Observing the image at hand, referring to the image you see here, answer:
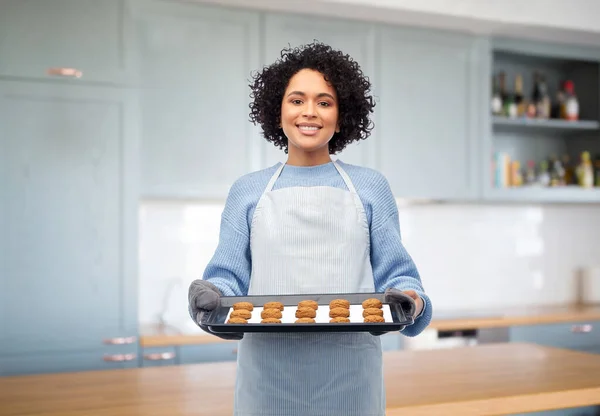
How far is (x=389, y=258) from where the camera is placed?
3.93 ft

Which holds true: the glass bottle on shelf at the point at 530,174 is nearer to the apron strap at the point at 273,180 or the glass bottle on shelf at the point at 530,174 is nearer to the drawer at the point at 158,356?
the drawer at the point at 158,356

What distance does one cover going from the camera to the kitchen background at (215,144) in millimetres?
2793

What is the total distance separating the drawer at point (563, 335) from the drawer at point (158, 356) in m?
1.63

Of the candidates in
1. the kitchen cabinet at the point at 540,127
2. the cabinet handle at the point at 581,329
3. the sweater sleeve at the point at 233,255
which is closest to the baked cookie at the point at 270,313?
the sweater sleeve at the point at 233,255

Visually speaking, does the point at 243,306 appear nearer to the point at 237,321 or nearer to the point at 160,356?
the point at 237,321

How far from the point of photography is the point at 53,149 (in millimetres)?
2811

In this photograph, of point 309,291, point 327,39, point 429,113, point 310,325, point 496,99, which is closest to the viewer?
point 310,325

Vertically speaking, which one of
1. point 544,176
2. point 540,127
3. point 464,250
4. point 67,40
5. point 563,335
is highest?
Result: point 67,40

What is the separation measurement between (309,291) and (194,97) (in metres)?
2.06

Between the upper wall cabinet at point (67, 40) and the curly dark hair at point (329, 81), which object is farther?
the upper wall cabinet at point (67, 40)

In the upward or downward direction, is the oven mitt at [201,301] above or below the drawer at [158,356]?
above

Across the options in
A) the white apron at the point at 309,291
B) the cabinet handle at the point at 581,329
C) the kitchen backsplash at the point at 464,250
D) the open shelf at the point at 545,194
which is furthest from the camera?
the open shelf at the point at 545,194

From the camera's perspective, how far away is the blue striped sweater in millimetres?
1198

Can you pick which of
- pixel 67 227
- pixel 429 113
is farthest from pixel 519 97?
pixel 67 227
